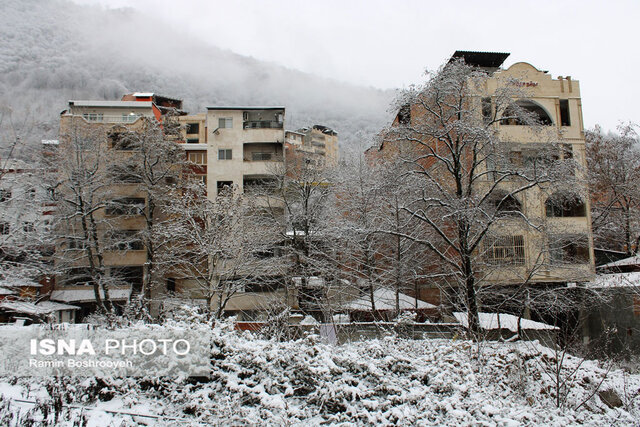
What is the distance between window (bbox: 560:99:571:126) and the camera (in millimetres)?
24531

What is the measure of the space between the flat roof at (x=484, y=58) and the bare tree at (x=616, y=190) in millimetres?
9240

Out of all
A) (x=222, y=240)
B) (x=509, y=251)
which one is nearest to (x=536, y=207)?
(x=509, y=251)

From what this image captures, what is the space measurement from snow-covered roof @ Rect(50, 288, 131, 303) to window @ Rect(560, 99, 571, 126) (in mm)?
26135

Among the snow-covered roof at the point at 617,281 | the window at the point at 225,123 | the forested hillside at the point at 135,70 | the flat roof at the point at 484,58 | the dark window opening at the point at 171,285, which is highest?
the forested hillside at the point at 135,70

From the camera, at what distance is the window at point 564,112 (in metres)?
24.5

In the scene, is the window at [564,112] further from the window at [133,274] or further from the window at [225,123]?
the window at [133,274]

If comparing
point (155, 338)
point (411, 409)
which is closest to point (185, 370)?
point (155, 338)

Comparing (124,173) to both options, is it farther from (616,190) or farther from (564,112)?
(616,190)

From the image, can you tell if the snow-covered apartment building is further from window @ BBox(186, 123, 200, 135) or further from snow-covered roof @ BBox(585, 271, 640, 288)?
snow-covered roof @ BBox(585, 271, 640, 288)

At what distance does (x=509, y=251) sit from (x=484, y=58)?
12.8 meters

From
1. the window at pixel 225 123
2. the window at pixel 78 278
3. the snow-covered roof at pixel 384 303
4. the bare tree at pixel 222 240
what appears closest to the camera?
the bare tree at pixel 222 240

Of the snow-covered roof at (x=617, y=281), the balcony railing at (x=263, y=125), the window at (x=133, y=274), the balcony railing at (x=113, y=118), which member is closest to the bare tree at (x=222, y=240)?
the window at (x=133, y=274)

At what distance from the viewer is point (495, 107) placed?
14086 millimetres

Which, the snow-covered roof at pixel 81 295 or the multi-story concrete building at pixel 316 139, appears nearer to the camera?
the snow-covered roof at pixel 81 295
